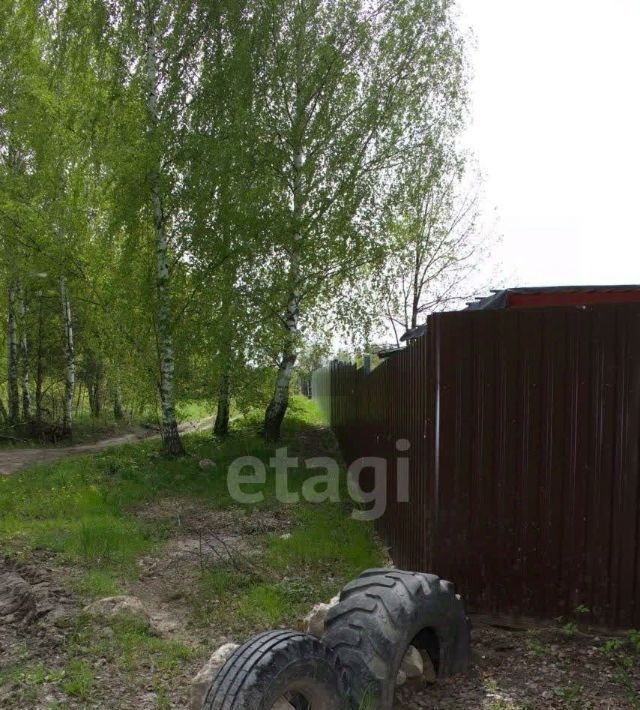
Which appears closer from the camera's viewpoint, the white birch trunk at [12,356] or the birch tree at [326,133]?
the birch tree at [326,133]

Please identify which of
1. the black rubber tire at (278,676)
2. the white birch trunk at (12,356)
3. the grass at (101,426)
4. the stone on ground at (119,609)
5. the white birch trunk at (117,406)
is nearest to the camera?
the black rubber tire at (278,676)

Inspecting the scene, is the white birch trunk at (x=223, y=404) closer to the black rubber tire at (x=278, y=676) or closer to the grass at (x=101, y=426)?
the grass at (x=101, y=426)

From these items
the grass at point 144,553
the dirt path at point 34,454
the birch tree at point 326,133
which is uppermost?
the birch tree at point 326,133

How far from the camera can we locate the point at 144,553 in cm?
588

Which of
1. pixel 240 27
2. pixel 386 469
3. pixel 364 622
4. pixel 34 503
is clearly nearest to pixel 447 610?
pixel 364 622

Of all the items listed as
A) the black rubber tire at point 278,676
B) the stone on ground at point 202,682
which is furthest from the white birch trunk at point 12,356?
the black rubber tire at point 278,676

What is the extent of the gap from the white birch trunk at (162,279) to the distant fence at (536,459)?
26.5 ft

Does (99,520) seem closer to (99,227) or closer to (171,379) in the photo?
(171,379)

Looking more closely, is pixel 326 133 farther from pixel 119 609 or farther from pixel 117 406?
pixel 117 406

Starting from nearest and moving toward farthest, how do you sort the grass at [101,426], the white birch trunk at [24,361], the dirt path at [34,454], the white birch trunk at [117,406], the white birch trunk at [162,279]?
the white birch trunk at [162,279] < the dirt path at [34,454] < the grass at [101,426] < the white birch trunk at [24,361] < the white birch trunk at [117,406]

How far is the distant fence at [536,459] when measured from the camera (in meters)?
3.74

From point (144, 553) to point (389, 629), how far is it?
11.6 feet

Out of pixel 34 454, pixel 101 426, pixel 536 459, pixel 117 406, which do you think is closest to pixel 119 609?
pixel 536 459

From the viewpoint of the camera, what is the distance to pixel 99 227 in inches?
523
